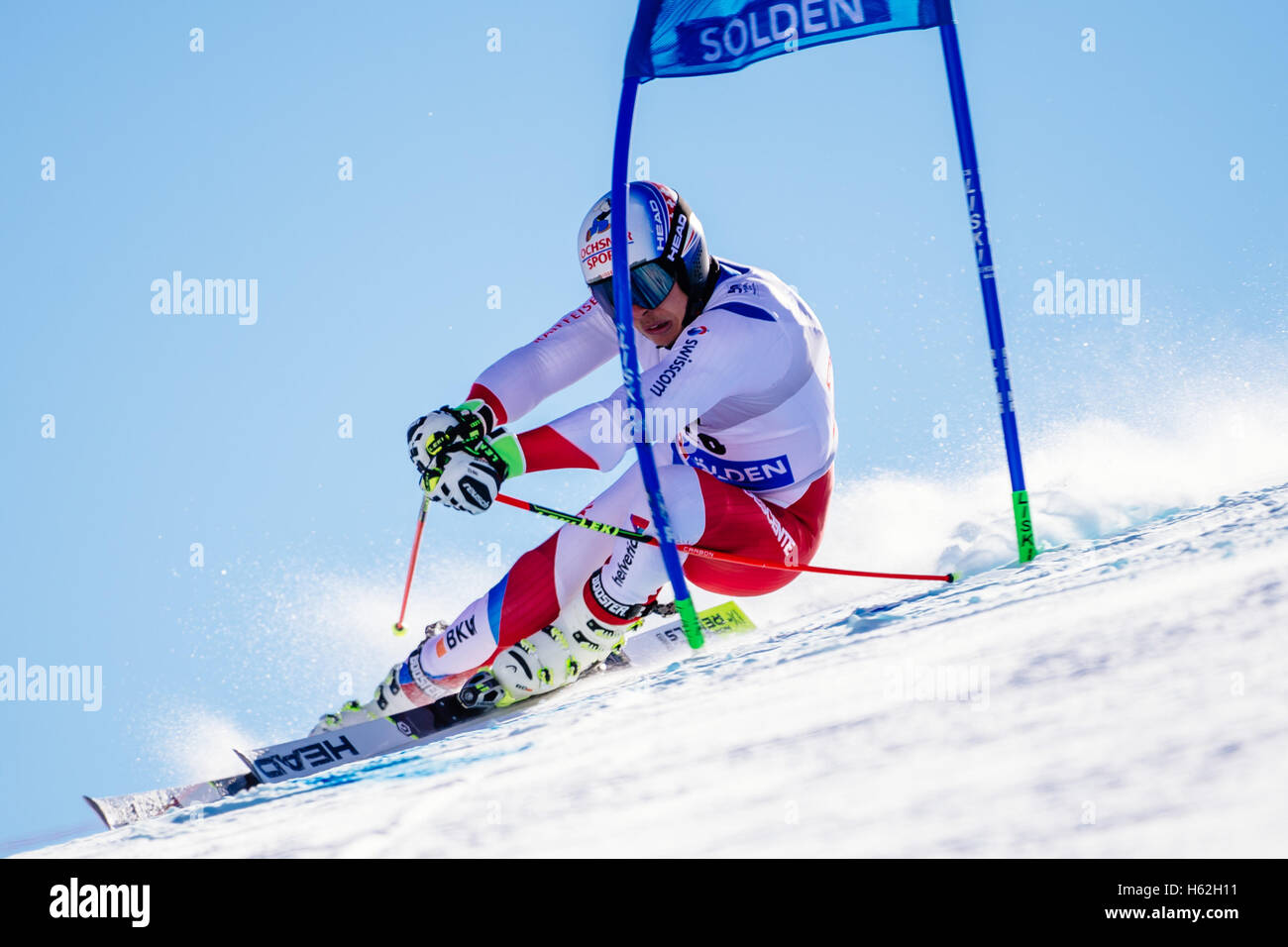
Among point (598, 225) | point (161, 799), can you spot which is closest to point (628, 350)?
point (598, 225)

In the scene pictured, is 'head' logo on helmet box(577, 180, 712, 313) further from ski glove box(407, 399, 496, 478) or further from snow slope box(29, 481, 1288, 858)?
snow slope box(29, 481, 1288, 858)

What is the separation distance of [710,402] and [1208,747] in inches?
100

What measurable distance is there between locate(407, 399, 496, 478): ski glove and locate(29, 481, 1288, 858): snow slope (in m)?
1.09

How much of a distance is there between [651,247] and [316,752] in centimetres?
253

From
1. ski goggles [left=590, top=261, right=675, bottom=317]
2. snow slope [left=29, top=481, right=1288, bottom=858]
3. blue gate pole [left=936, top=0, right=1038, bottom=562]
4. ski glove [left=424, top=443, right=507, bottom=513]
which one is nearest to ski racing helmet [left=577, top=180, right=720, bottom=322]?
ski goggles [left=590, top=261, right=675, bottom=317]

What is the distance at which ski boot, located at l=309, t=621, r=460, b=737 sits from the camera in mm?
4867

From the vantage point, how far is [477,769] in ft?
9.71

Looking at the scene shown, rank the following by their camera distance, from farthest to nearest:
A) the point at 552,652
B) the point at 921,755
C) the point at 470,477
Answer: the point at 552,652, the point at 470,477, the point at 921,755

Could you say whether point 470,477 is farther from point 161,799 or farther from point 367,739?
point 161,799

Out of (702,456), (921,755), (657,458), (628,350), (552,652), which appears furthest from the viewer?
(657,458)

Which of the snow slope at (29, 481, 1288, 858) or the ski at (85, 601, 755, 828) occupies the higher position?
the snow slope at (29, 481, 1288, 858)

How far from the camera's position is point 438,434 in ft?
13.9

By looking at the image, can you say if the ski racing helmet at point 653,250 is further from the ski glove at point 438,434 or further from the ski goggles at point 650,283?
the ski glove at point 438,434
